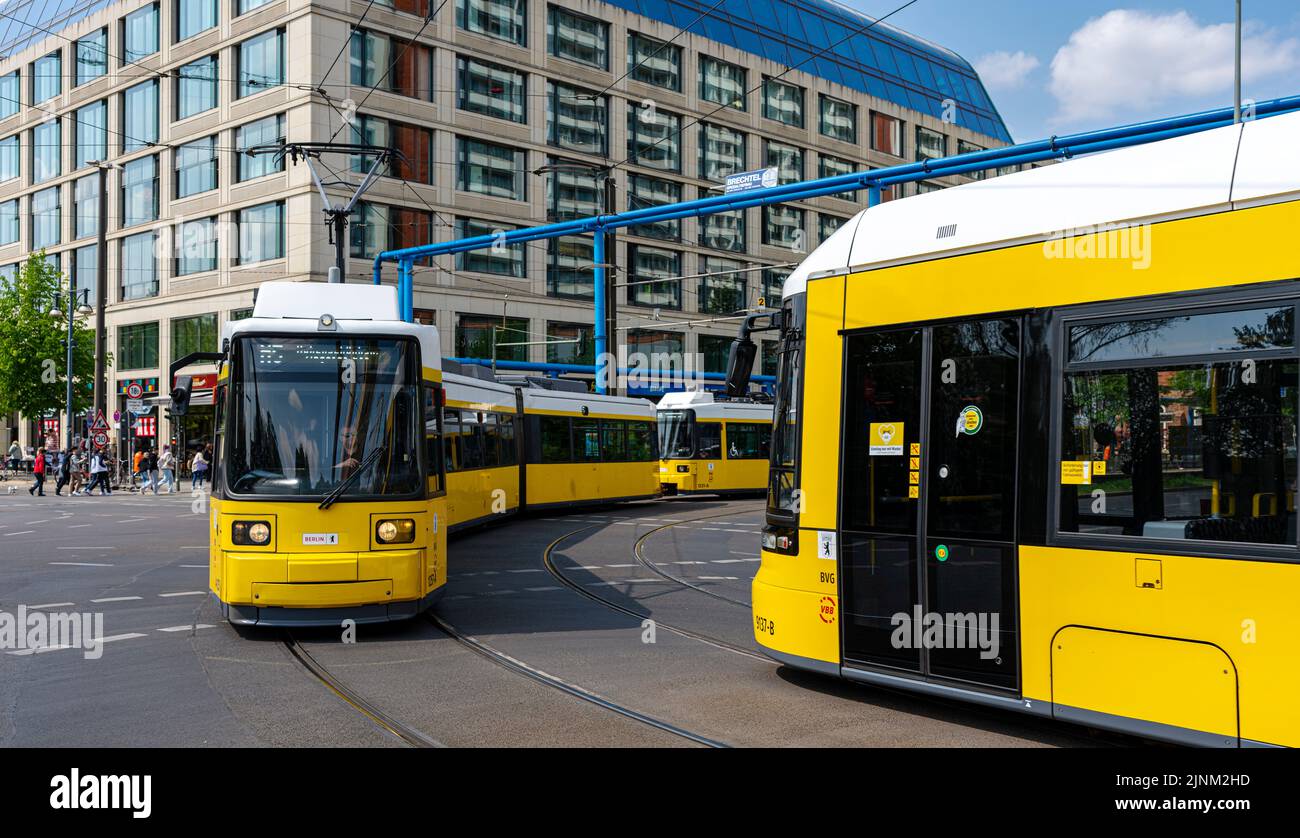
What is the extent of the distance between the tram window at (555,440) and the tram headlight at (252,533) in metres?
15.4

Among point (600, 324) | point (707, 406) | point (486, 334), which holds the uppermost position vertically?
point (486, 334)

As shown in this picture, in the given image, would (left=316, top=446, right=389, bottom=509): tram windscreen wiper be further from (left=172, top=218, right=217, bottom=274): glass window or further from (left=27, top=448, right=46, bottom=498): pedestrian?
(left=172, top=218, right=217, bottom=274): glass window

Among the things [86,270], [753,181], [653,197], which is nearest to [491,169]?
[653,197]

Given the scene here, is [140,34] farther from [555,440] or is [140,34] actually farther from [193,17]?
[555,440]

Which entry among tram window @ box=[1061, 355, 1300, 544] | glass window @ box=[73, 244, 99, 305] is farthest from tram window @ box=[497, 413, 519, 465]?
glass window @ box=[73, 244, 99, 305]

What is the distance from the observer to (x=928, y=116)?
61.6 meters

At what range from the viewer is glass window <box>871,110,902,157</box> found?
2312 inches

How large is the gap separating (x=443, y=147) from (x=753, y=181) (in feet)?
68.7

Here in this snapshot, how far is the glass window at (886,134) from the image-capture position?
58.7 metres

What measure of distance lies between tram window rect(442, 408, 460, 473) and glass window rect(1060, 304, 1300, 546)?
41.7 feet

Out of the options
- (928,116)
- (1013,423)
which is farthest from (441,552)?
(928,116)

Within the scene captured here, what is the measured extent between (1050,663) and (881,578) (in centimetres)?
117

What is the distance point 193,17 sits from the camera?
44.6m
